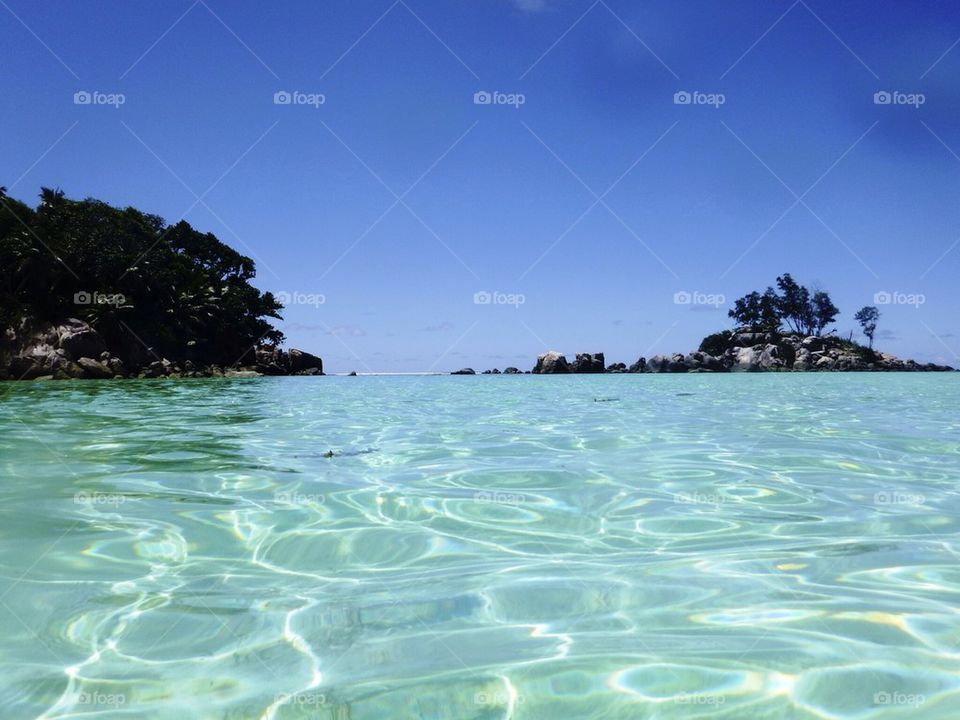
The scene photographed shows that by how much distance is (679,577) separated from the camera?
3162 mm

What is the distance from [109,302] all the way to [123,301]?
2.67 feet

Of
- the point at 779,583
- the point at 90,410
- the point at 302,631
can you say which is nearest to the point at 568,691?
the point at 302,631

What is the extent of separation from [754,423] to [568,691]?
31.1 ft

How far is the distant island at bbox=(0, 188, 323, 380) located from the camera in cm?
3841

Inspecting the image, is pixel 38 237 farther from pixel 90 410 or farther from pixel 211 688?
pixel 211 688

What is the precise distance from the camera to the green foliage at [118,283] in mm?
39750

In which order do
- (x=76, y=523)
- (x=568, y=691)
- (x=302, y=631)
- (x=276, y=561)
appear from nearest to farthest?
(x=568, y=691)
(x=302, y=631)
(x=276, y=561)
(x=76, y=523)

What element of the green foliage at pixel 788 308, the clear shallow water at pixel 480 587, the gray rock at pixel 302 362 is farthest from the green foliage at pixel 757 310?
the clear shallow water at pixel 480 587

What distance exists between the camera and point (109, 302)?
42.4 meters

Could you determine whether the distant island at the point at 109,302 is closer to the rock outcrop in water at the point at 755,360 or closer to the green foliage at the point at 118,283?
the green foliage at the point at 118,283

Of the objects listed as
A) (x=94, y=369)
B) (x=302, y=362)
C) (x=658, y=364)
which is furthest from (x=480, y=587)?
(x=658, y=364)

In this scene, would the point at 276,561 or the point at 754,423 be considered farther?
the point at 754,423

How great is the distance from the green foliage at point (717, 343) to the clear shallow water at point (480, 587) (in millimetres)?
87350

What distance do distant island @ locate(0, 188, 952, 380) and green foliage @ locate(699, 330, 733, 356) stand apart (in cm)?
5470
